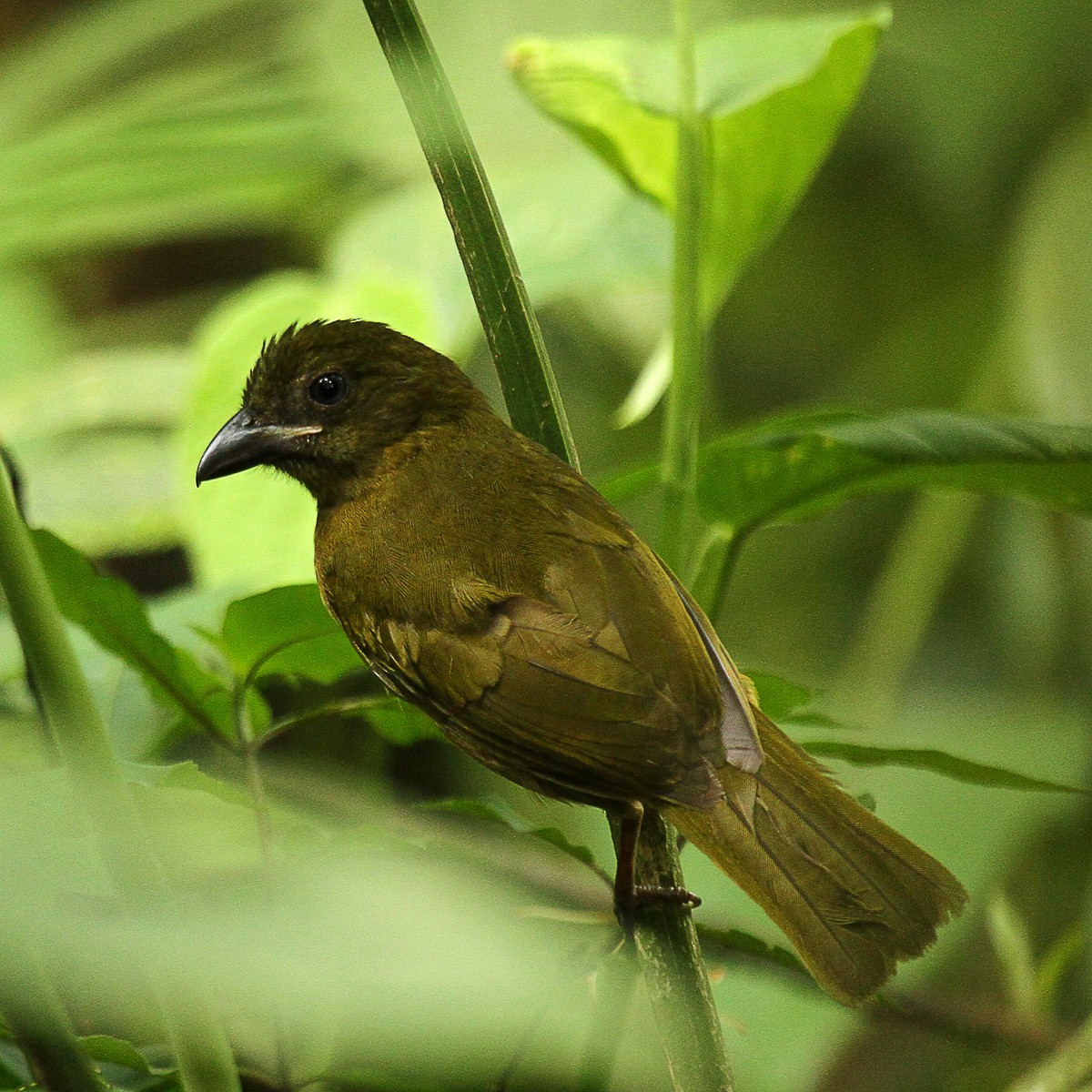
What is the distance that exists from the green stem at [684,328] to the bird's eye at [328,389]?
46cm

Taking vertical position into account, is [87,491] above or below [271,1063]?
above

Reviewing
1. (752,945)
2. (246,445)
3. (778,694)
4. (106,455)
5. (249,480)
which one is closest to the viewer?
(752,945)

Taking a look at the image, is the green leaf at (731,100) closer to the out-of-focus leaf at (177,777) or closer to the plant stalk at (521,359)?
the plant stalk at (521,359)

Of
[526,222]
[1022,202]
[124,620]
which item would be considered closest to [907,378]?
[1022,202]

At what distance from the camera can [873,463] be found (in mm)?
886

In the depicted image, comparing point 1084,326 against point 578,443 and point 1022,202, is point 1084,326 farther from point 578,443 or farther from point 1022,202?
point 578,443

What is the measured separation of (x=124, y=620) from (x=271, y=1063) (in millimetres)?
298

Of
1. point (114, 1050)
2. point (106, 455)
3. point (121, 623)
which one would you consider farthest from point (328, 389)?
point (106, 455)

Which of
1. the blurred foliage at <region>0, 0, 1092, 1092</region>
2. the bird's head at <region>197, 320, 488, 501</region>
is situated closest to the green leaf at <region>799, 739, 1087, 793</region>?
the blurred foliage at <region>0, 0, 1092, 1092</region>

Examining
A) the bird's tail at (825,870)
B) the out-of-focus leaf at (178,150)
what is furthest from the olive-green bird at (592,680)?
the out-of-focus leaf at (178,150)

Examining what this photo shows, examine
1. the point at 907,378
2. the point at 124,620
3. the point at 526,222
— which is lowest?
the point at 907,378

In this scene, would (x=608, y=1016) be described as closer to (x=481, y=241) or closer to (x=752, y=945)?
(x=752, y=945)

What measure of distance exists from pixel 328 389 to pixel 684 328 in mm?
495

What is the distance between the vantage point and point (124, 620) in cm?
83
